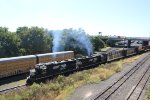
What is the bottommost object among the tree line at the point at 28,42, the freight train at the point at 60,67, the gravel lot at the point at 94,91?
the gravel lot at the point at 94,91

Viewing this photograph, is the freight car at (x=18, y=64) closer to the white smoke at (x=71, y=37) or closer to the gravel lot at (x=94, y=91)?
the gravel lot at (x=94, y=91)

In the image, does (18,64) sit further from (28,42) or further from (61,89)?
(28,42)

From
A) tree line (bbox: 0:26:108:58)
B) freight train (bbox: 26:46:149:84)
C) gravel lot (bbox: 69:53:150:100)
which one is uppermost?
tree line (bbox: 0:26:108:58)

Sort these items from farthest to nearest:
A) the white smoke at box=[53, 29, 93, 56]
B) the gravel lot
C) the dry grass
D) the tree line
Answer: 1. the white smoke at box=[53, 29, 93, 56]
2. the tree line
3. the gravel lot
4. the dry grass

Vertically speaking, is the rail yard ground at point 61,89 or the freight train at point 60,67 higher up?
the freight train at point 60,67

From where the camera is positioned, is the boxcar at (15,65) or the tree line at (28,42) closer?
the boxcar at (15,65)

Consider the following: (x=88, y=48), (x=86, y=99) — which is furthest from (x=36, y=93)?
(x=88, y=48)

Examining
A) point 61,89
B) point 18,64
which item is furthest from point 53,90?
point 18,64

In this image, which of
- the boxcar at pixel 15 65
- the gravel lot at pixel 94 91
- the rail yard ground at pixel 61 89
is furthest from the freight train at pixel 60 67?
the gravel lot at pixel 94 91

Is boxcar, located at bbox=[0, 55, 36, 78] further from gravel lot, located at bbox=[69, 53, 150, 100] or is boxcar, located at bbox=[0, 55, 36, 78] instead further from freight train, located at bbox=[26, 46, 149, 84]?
gravel lot, located at bbox=[69, 53, 150, 100]

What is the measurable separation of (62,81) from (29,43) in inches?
1393

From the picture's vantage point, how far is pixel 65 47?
229 ft

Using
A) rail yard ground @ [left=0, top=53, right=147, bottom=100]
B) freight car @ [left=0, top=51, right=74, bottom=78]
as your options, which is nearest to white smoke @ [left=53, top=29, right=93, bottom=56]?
freight car @ [left=0, top=51, right=74, bottom=78]

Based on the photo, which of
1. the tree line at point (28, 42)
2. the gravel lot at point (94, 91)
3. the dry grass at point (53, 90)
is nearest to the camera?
the dry grass at point (53, 90)
